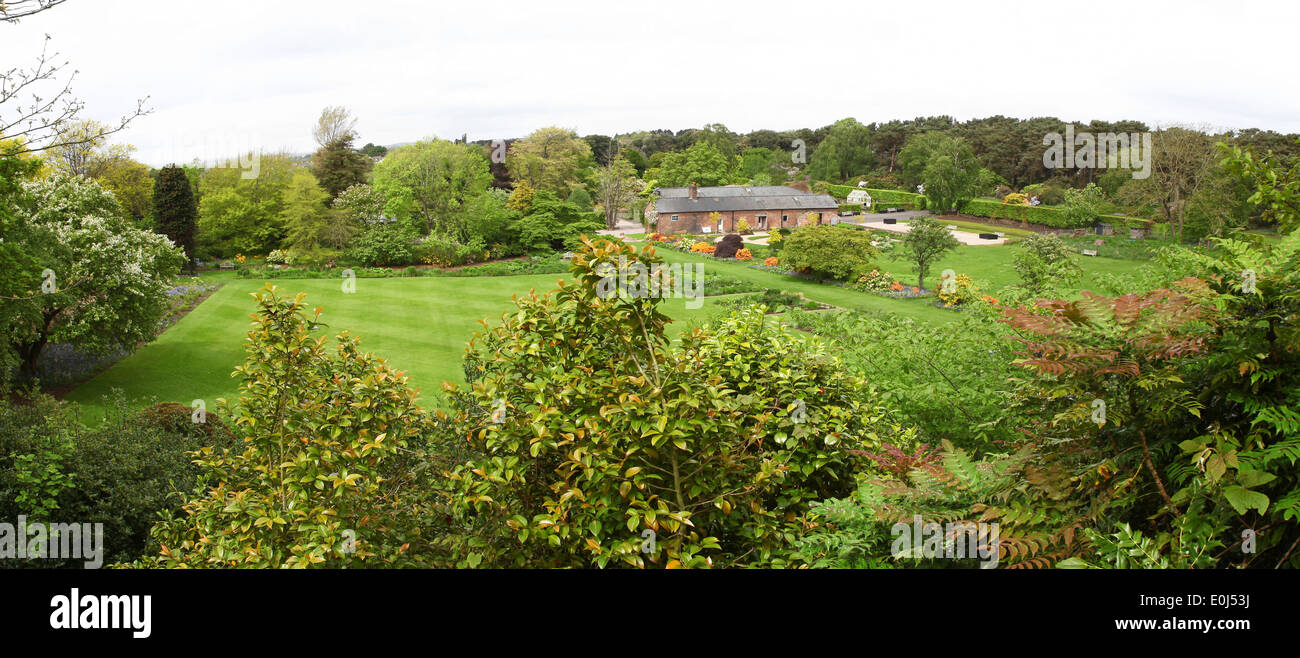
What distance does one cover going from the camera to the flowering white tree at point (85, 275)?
66.8 ft

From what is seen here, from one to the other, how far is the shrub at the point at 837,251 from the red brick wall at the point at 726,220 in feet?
66.0

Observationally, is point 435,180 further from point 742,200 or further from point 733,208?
point 742,200

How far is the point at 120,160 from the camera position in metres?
45.6

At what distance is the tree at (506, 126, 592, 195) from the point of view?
2692 inches

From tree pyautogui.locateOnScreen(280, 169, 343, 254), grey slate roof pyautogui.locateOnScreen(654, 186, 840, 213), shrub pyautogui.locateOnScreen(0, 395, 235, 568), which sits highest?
grey slate roof pyautogui.locateOnScreen(654, 186, 840, 213)

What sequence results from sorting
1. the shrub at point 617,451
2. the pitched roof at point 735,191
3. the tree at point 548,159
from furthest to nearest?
the tree at point 548,159
the pitched roof at point 735,191
the shrub at point 617,451

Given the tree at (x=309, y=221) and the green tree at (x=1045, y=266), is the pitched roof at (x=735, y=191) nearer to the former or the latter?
the tree at (x=309, y=221)

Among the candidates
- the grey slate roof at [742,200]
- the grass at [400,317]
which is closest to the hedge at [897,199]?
the grey slate roof at [742,200]

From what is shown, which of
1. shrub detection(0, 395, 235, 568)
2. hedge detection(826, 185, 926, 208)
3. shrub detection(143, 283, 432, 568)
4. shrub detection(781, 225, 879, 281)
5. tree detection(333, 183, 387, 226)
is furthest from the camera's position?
hedge detection(826, 185, 926, 208)

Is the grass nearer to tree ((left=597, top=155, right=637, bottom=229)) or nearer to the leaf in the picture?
the leaf

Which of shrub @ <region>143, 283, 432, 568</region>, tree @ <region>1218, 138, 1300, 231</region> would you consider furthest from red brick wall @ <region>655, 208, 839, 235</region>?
shrub @ <region>143, 283, 432, 568</region>

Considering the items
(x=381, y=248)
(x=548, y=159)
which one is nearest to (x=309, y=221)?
(x=381, y=248)

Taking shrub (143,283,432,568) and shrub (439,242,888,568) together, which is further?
shrub (143,283,432,568)
